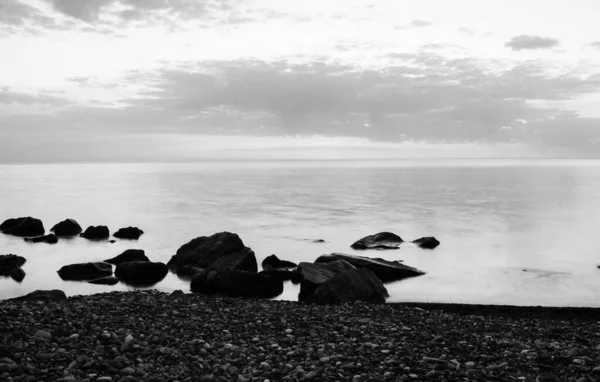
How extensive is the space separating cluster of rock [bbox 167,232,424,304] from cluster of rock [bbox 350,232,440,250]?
664 centimetres

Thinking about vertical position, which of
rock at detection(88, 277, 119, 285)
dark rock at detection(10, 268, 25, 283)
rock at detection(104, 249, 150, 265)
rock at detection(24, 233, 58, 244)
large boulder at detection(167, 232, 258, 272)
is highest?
large boulder at detection(167, 232, 258, 272)

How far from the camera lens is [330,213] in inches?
2040

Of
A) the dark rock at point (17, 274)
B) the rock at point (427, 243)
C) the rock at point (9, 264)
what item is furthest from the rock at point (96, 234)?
the rock at point (427, 243)

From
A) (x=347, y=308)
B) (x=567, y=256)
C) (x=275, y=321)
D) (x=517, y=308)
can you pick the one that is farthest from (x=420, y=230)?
(x=275, y=321)

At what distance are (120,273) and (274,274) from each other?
6.39 meters

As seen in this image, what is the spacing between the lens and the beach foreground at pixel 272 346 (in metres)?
8.45

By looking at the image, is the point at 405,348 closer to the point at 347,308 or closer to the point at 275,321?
the point at 275,321

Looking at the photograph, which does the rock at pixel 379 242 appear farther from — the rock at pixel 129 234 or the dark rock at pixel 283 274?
the rock at pixel 129 234

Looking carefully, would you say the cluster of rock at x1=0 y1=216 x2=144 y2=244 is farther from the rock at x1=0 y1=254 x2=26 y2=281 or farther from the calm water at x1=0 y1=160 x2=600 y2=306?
the rock at x1=0 y1=254 x2=26 y2=281

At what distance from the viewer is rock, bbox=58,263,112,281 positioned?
868 inches

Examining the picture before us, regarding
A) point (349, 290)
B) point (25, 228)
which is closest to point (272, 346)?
point (349, 290)

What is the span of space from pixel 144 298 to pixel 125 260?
35.0 feet

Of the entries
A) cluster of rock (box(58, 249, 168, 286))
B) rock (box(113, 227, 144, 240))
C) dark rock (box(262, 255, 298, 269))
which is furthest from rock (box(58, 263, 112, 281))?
rock (box(113, 227, 144, 240))

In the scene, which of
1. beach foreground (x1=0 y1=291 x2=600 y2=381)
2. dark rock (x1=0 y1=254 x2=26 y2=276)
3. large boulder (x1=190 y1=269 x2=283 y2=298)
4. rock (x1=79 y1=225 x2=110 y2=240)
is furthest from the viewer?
rock (x1=79 y1=225 x2=110 y2=240)
